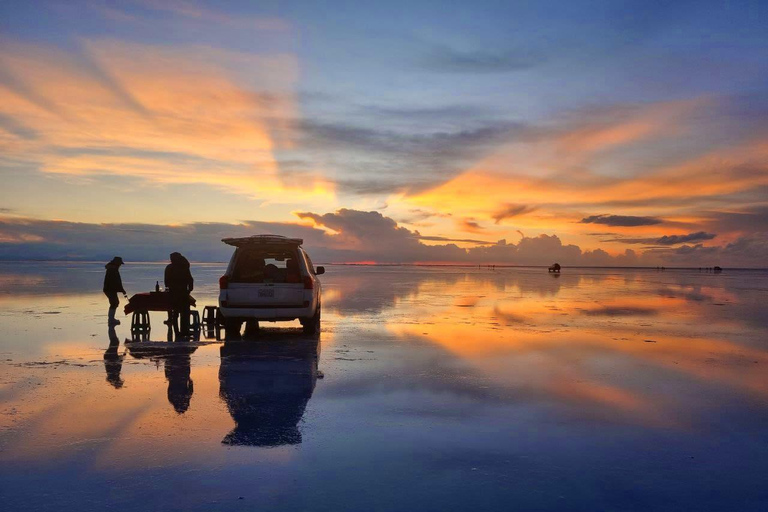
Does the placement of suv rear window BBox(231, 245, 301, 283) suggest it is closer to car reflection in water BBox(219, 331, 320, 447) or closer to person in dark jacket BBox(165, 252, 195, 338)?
person in dark jacket BBox(165, 252, 195, 338)

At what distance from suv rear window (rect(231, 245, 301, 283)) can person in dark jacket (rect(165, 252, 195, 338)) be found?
1.31m

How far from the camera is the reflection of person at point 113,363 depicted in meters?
8.57

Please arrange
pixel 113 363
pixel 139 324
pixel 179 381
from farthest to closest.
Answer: pixel 139 324 < pixel 113 363 < pixel 179 381

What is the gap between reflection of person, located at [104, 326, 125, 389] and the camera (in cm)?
857

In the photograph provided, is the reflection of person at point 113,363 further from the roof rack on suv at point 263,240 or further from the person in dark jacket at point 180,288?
the roof rack on suv at point 263,240

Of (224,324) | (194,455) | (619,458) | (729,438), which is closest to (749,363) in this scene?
(729,438)

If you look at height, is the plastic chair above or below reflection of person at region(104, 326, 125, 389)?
above

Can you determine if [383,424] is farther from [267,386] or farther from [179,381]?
[179,381]

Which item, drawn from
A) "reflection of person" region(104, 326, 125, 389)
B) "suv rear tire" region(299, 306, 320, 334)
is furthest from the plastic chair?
"suv rear tire" region(299, 306, 320, 334)

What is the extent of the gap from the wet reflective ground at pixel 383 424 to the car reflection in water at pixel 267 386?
40 mm

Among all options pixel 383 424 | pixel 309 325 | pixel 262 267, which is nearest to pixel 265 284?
pixel 262 267

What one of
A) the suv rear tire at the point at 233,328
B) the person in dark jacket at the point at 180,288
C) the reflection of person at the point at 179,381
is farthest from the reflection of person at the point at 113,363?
the suv rear tire at the point at 233,328

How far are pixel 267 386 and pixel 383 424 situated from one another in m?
2.58

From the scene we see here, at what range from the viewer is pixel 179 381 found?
340 inches
